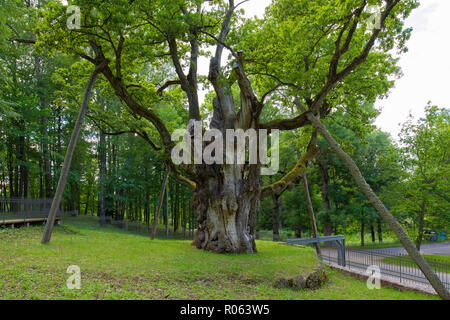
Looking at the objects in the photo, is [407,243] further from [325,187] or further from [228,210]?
[325,187]

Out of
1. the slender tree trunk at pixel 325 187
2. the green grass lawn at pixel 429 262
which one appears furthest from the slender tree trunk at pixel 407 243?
the slender tree trunk at pixel 325 187

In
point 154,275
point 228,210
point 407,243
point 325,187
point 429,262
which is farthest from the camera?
point 325,187

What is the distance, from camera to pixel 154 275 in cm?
610

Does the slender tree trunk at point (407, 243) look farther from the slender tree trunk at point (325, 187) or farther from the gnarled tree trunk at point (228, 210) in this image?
the slender tree trunk at point (325, 187)

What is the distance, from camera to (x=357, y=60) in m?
7.93

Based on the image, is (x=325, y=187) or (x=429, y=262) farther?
(x=325, y=187)

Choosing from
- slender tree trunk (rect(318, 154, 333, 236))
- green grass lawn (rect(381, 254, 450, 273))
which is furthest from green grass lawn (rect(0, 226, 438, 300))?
slender tree trunk (rect(318, 154, 333, 236))

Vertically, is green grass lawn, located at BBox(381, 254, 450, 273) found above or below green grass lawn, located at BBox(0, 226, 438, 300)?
below

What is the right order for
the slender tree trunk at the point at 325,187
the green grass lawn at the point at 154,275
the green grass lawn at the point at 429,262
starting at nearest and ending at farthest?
the green grass lawn at the point at 154,275
the green grass lawn at the point at 429,262
the slender tree trunk at the point at 325,187

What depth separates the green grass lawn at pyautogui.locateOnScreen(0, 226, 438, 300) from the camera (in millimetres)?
5020

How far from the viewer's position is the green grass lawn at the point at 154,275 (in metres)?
5.02

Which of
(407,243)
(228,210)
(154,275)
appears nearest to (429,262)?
(407,243)

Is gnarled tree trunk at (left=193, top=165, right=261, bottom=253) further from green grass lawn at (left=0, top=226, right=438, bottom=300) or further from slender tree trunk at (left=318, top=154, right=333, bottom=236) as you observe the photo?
slender tree trunk at (left=318, top=154, right=333, bottom=236)
